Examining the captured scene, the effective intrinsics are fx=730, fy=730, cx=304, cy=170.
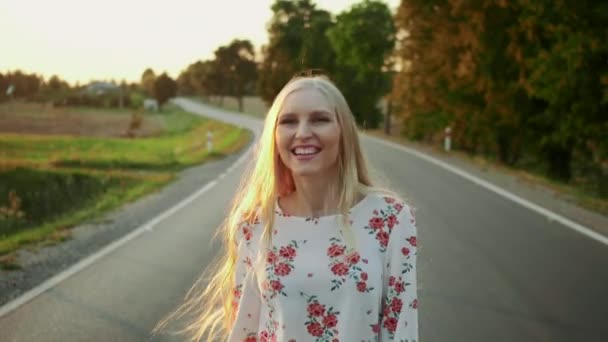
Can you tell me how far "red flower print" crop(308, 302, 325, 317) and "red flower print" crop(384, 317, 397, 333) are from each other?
0.22 m

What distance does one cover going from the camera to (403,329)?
243 cm

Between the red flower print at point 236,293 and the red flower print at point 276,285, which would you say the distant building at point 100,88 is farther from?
the red flower print at point 276,285

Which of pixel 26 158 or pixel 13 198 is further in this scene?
pixel 26 158

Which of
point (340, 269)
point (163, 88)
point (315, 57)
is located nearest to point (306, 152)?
point (340, 269)

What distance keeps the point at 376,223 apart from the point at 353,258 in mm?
152

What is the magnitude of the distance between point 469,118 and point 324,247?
2434cm

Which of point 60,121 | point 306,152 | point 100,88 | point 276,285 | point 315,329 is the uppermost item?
point 306,152

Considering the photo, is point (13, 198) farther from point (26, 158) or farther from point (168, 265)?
point (168, 265)

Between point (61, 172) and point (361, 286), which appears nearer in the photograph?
point (361, 286)

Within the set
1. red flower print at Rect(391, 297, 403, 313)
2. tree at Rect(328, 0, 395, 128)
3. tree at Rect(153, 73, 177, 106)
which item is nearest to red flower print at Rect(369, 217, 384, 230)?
red flower print at Rect(391, 297, 403, 313)

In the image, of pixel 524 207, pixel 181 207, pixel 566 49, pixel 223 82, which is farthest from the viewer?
pixel 223 82

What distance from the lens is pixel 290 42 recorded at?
7912cm

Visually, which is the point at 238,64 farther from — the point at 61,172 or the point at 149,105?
the point at 61,172

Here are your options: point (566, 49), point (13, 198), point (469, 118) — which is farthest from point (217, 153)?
point (566, 49)
